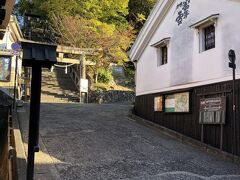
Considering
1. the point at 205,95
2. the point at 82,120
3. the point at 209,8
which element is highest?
the point at 209,8

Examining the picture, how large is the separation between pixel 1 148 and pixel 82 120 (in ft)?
14.3

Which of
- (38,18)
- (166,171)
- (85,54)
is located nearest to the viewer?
(166,171)

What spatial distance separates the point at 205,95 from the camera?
11992 mm

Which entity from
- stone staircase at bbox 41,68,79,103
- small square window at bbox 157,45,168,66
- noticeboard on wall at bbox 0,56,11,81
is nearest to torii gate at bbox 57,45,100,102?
stone staircase at bbox 41,68,79,103

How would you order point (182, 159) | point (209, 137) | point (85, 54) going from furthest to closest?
point (85, 54) → point (209, 137) → point (182, 159)

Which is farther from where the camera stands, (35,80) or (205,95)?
(205,95)

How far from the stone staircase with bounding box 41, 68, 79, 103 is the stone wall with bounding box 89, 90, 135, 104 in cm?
155

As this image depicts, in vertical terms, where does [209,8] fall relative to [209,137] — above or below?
above

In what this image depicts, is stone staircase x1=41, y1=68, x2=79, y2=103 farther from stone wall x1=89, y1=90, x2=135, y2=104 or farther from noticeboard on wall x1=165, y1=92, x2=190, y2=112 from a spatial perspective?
noticeboard on wall x1=165, y1=92, x2=190, y2=112

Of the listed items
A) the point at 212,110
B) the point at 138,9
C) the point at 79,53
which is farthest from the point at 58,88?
the point at 212,110

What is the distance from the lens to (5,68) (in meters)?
20.5

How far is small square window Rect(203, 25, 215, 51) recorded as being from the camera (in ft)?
39.9

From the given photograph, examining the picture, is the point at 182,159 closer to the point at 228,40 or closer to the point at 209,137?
the point at 209,137

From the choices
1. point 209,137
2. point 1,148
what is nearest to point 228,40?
point 209,137
